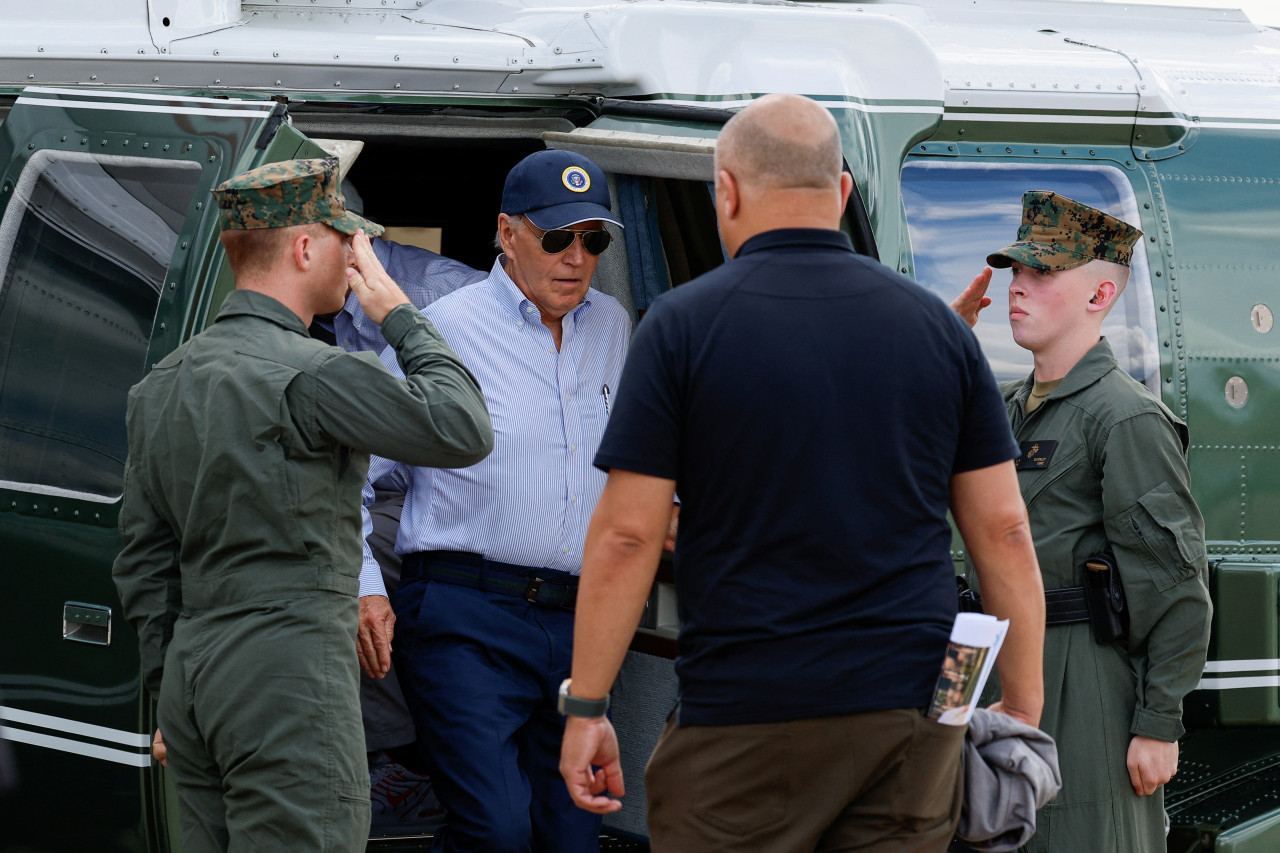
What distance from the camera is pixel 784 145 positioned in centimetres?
221

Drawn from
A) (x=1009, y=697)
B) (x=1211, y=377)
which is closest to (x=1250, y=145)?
(x=1211, y=377)

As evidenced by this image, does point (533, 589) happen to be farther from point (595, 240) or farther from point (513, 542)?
point (595, 240)

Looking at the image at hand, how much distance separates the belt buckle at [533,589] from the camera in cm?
325

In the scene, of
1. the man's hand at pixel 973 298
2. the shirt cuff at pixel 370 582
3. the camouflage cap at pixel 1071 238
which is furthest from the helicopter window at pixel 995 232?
the shirt cuff at pixel 370 582

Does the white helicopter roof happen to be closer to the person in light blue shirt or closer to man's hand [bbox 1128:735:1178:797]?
the person in light blue shirt

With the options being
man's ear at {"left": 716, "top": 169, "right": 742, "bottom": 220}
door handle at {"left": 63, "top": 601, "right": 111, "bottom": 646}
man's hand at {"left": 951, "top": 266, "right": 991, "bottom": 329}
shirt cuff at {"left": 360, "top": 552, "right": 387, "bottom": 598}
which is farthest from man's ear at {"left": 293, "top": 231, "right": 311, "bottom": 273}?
man's hand at {"left": 951, "top": 266, "right": 991, "bottom": 329}

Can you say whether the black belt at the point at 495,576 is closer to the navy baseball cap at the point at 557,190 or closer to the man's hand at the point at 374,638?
the man's hand at the point at 374,638

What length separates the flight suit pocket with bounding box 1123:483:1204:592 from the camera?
2947 millimetres

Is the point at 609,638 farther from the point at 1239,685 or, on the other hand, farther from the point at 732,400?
the point at 1239,685

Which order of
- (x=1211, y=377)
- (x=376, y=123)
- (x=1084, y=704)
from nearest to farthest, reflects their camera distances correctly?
(x=1084, y=704) < (x=376, y=123) < (x=1211, y=377)

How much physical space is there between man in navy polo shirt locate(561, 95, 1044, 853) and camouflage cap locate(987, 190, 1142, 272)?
1.09 meters

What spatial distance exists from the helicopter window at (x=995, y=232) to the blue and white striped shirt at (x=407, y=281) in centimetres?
128

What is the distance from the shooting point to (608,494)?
7.15 feet

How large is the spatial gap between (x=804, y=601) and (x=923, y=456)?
31 cm
